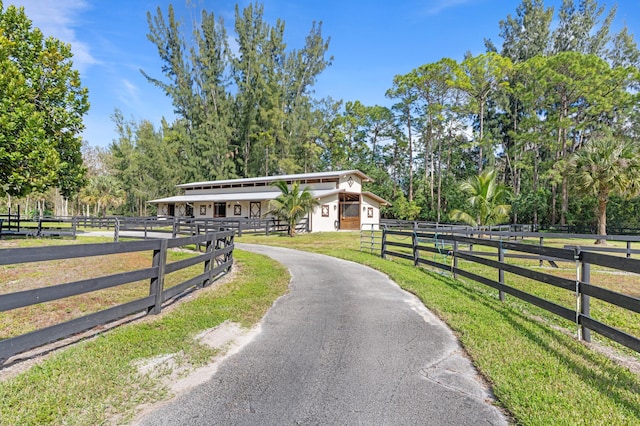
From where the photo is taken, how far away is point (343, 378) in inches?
130

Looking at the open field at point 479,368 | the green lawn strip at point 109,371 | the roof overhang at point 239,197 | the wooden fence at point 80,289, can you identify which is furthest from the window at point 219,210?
the green lawn strip at point 109,371

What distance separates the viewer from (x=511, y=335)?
4.41m

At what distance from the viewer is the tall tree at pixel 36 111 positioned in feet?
53.9

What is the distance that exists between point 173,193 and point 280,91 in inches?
795

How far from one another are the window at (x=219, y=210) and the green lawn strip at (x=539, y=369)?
96.5 feet

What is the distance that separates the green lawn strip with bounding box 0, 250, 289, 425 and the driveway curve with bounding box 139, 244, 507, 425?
0.38 meters

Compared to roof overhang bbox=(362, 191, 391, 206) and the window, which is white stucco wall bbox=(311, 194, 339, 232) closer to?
roof overhang bbox=(362, 191, 391, 206)

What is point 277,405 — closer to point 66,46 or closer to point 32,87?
point 32,87

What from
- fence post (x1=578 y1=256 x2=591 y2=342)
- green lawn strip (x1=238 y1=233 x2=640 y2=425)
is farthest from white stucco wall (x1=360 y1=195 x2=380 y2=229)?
fence post (x1=578 y1=256 x2=591 y2=342)

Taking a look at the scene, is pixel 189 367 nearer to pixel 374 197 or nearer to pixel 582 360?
pixel 582 360

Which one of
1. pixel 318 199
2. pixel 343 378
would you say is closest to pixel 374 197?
pixel 318 199

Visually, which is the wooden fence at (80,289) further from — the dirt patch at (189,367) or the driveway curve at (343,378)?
the driveway curve at (343,378)

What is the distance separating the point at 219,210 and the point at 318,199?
39.3 feet

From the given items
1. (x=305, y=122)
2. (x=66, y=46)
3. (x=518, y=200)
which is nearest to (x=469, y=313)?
(x=66, y=46)
